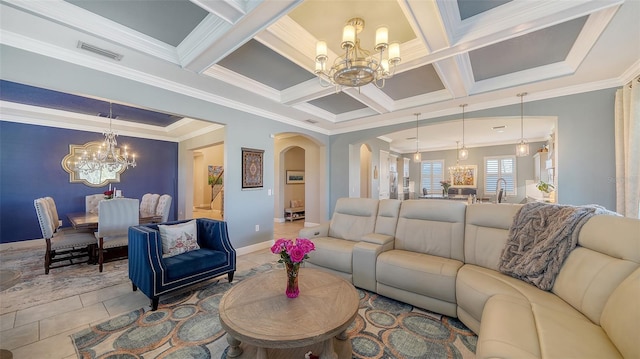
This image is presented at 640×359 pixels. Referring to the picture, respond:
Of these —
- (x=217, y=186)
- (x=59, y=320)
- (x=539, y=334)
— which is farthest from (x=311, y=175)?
(x=539, y=334)

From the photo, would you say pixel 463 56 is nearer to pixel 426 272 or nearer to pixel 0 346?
pixel 426 272

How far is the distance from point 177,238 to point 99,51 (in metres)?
2.18

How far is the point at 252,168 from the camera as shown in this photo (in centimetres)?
434

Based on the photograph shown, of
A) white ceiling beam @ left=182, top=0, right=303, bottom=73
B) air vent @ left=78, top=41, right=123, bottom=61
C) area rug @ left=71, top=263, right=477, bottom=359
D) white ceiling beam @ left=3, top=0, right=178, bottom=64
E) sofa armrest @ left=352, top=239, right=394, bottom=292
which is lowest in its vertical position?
area rug @ left=71, top=263, right=477, bottom=359

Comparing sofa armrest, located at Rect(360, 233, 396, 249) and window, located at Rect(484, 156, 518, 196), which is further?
window, located at Rect(484, 156, 518, 196)

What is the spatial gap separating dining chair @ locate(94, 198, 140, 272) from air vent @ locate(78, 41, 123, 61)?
194cm

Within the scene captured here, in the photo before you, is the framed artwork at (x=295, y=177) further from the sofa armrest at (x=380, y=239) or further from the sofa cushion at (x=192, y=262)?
the sofa armrest at (x=380, y=239)

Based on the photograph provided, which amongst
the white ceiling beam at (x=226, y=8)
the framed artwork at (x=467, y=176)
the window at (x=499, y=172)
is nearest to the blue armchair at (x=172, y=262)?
the white ceiling beam at (x=226, y=8)

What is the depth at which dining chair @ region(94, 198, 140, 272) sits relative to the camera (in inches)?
126

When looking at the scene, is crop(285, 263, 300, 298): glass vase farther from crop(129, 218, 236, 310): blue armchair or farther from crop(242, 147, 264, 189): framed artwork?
crop(242, 147, 264, 189): framed artwork

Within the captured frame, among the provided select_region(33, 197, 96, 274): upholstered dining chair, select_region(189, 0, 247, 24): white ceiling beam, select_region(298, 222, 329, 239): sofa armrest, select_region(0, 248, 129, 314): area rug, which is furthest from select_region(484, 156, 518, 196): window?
select_region(33, 197, 96, 274): upholstered dining chair

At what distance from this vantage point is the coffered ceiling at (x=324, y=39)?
1948 millimetres

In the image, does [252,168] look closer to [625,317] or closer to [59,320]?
[59,320]

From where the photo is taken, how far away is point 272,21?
6.48 feet
